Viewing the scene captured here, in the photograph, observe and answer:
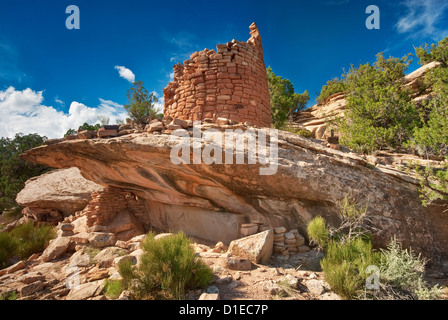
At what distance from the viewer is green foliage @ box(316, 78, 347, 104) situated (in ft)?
69.0

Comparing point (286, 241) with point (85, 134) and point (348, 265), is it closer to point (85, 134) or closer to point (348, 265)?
point (348, 265)

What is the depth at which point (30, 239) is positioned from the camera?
244 inches

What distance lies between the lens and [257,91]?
6590 mm

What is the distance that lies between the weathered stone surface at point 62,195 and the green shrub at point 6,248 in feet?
9.97

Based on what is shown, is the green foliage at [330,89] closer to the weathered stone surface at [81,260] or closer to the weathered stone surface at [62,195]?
the weathered stone surface at [62,195]

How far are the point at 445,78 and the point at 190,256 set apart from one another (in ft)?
45.9

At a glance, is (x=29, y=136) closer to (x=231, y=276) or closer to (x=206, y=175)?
(x=206, y=175)

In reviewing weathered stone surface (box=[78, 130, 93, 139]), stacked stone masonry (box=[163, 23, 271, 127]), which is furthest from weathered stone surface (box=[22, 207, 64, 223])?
stacked stone masonry (box=[163, 23, 271, 127])

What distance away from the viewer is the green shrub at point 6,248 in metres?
5.08

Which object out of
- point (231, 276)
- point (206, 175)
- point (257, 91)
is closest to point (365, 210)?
point (231, 276)

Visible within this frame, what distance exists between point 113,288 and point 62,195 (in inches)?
321

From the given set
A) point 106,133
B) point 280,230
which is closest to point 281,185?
point 280,230

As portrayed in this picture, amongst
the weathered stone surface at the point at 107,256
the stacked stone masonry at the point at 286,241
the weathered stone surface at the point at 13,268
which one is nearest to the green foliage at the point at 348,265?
the stacked stone masonry at the point at 286,241
